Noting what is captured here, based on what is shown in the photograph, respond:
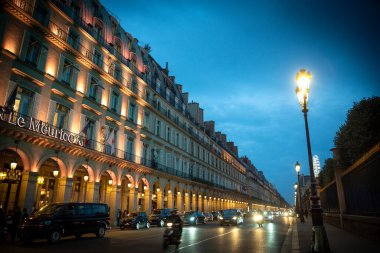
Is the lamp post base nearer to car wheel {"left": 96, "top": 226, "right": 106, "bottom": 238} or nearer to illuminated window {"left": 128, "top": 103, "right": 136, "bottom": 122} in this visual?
car wheel {"left": 96, "top": 226, "right": 106, "bottom": 238}

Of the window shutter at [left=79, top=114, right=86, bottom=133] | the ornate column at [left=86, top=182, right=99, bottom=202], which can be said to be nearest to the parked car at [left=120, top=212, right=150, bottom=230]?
the ornate column at [left=86, top=182, right=99, bottom=202]

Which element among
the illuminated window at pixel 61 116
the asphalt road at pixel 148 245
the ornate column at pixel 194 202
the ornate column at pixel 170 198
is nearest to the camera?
the asphalt road at pixel 148 245

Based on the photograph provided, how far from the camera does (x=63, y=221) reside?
49.0 ft

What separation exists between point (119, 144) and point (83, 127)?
5.55m

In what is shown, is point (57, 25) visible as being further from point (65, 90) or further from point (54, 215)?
point (54, 215)

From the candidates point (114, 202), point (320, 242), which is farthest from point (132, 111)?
point (320, 242)

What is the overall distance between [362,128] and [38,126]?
26.2 m

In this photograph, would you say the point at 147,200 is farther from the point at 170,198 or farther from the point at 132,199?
the point at 170,198

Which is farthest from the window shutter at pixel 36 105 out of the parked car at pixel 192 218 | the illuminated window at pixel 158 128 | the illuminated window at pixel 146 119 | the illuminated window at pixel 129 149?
the parked car at pixel 192 218

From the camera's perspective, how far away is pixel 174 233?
1290cm

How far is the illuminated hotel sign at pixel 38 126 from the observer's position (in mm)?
17969

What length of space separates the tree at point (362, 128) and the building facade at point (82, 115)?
2150cm

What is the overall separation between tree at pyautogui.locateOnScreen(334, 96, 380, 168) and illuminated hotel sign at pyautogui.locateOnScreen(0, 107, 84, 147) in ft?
76.5

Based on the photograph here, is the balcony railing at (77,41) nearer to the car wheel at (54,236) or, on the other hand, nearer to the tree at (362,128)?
the car wheel at (54,236)
